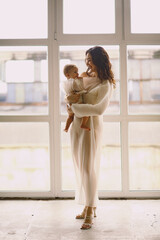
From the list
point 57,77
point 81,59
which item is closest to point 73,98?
point 57,77

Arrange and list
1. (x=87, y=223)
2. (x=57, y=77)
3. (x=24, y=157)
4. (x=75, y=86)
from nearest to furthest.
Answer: (x=87, y=223) → (x=75, y=86) → (x=57, y=77) → (x=24, y=157)

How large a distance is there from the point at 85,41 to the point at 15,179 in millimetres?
1647

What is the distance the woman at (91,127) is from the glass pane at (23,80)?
0.79 meters

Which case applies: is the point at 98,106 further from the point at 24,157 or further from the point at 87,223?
the point at 24,157

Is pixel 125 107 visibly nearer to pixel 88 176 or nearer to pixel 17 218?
pixel 88 176

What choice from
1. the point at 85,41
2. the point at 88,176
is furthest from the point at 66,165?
the point at 85,41

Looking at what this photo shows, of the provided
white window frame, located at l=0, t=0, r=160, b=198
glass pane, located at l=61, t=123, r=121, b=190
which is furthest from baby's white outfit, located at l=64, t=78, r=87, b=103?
glass pane, located at l=61, t=123, r=121, b=190

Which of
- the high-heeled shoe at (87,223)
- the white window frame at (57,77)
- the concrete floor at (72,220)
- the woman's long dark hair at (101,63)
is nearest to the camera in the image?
the concrete floor at (72,220)

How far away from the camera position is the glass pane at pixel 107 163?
323cm

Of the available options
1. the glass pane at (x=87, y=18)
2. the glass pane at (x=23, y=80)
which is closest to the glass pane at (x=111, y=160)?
the glass pane at (x=23, y=80)

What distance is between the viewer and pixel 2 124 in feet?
10.7

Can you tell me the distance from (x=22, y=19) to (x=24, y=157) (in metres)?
1.47

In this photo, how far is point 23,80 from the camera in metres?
3.24

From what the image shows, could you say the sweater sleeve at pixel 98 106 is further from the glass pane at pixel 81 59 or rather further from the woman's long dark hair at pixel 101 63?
the glass pane at pixel 81 59
